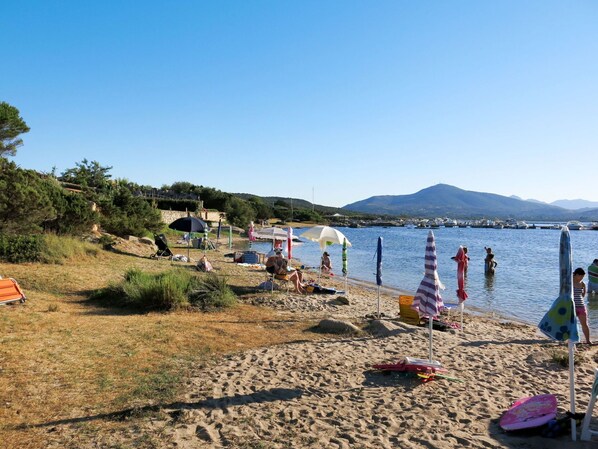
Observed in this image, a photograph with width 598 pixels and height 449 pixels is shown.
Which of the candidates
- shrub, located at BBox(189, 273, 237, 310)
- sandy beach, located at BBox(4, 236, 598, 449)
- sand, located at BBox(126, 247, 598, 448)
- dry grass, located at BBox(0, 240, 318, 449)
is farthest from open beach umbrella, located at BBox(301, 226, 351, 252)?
sand, located at BBox(126, 247, 598, 448)

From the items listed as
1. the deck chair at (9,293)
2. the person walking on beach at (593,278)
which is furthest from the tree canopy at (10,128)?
the person walking on beach at (593,278)

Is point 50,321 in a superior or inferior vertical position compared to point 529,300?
superior

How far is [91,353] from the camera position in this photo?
20.8ft

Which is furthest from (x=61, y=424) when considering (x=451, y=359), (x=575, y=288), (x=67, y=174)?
(x=67, y=174)

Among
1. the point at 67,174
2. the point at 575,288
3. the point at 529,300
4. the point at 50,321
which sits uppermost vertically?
the point at 67,174

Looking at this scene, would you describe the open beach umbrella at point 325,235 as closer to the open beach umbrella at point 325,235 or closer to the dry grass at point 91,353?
the open beach umbrella at point 325,235

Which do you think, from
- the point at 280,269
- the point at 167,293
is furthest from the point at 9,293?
the point at 280,269

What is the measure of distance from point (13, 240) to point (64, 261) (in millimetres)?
1522

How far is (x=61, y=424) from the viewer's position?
419 centimetres

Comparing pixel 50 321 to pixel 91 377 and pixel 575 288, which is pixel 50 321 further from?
pixel 575 288

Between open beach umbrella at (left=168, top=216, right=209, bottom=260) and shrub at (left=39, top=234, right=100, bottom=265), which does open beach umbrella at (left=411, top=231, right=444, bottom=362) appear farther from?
shrub at (left=39, top=234, right=100, bottom=265)

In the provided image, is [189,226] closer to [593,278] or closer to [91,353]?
[91,353]

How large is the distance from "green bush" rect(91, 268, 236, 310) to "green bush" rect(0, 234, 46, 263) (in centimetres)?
368

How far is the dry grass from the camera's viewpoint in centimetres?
430
